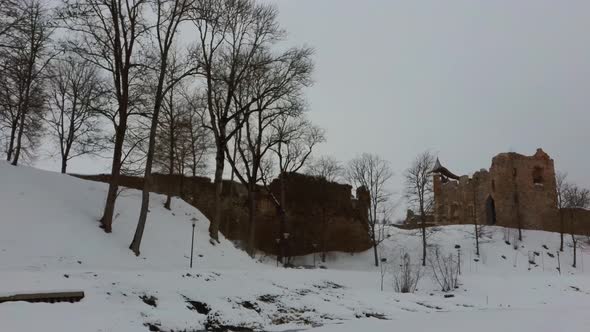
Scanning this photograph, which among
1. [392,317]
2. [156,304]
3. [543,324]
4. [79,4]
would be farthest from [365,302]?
[79,4]

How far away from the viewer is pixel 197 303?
11.1 meters

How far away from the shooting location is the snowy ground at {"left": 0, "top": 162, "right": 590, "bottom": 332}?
30.4 feet

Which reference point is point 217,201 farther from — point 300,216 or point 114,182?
point 300,216

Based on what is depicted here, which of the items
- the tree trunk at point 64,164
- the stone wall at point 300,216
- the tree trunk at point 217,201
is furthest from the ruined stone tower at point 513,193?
the tree trunk at point 64,164

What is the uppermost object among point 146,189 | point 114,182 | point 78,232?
point 114,182

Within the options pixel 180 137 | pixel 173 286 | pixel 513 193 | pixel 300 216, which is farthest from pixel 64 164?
pixel 513 193

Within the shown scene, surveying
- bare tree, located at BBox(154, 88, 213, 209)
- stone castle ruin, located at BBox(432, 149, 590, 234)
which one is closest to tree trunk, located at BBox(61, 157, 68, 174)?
bare tree, located at BBox(154, 88, 213, 209)

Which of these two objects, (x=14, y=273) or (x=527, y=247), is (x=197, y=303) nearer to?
(x=14, y=273)

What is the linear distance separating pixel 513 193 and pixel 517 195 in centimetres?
45

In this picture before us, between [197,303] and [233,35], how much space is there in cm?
1578

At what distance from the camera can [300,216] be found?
1457 inches

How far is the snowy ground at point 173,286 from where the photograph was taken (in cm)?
927

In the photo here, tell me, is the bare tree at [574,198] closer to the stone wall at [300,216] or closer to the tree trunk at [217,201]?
the stone wall at [300,216]

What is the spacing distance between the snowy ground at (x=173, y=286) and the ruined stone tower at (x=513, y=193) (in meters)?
19.4
